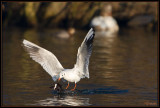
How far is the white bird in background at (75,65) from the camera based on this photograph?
946cm

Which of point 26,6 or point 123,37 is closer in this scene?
point 123,37

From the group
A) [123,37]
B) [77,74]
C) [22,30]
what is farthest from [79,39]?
[77,74]

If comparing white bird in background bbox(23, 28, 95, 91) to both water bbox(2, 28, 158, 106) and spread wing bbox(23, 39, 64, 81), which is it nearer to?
spread wing bbox(23, 39, 64, 81)

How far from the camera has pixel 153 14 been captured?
82.5ft

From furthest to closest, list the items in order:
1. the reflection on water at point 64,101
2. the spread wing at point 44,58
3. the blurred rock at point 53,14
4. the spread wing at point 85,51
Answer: the blurred rock at point 53,14
the spread wing at point 44,58
the spread wing at point 85,51
the reflection on water at point 64,101

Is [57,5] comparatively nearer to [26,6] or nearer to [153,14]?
[26,6]

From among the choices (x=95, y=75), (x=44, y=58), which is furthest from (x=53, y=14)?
(x=44, y=58)

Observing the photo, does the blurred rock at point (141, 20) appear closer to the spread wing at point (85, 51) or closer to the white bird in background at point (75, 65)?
the white bird in background at point (75, 65)

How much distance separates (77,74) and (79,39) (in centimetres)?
933

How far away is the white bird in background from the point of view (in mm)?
9464

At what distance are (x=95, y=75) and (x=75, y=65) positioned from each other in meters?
1.88

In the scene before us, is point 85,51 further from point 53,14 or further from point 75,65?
point 53,14

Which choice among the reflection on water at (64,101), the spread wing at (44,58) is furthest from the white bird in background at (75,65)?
Answer: the reflection on water at (64,101)

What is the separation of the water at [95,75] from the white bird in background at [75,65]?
1.23 ft
